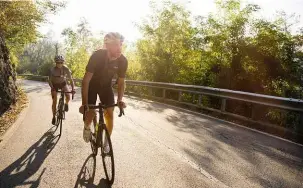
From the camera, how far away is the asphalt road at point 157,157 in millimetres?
5004

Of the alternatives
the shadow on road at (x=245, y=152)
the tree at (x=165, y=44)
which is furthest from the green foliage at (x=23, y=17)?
the shadow on road at (x=245, y=152)

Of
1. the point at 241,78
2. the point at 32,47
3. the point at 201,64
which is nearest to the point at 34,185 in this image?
the point at 241,78

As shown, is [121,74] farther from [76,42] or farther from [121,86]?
[76,42]

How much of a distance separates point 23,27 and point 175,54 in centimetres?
1348

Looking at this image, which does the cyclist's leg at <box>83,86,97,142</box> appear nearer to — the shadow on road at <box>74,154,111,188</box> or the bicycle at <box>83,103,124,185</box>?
the bicycle at <box>83,103,124,185</box>

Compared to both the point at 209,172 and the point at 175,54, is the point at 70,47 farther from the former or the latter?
the point at 209,172

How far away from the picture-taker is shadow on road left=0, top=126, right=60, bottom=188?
189 inches

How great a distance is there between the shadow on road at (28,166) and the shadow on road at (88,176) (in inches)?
24.5

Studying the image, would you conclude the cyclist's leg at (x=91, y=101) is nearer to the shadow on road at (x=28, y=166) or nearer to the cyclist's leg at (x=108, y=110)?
the cyclist's leg at (x=108, y=110)

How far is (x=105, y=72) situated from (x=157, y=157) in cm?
202

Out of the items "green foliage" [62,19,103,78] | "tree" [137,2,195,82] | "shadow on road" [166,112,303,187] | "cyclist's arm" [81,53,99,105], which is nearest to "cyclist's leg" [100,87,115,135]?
"cyclist's arm" [81,53,99,105]

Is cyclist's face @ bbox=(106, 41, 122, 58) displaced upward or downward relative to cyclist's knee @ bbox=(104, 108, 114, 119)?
upward

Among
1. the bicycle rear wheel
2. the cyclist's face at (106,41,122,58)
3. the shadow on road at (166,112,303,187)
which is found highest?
the cyclist's face at (106,41,122,58)

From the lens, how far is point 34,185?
470 cm
